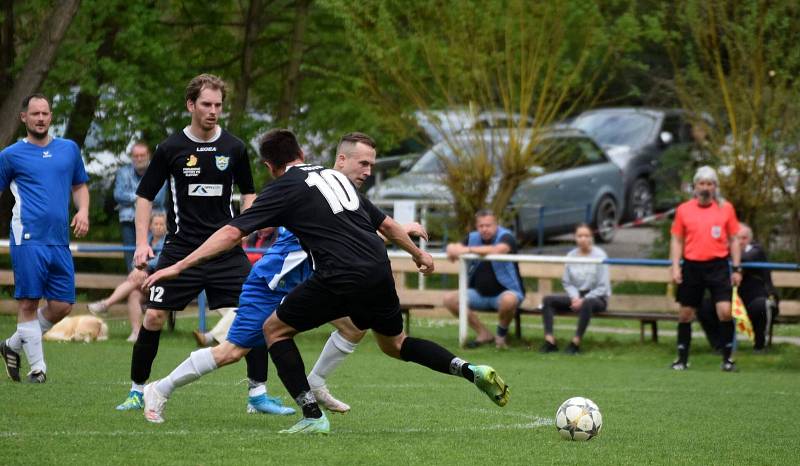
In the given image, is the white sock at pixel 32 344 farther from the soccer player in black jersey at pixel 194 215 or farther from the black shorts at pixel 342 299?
the black shorts at pixel 342 299

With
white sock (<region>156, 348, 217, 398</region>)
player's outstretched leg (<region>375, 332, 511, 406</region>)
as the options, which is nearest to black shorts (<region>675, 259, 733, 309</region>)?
player's outstretched leg (<region>375, 332, 511, 406</region>)

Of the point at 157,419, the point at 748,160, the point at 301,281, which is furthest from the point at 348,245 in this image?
the point at 748,160

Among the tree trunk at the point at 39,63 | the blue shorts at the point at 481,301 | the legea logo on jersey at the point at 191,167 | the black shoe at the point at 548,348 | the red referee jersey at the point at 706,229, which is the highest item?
the tree trunk at the point at 39,63

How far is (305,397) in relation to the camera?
738 cm

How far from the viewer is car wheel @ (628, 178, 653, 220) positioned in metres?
23.0

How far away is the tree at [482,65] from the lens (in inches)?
730

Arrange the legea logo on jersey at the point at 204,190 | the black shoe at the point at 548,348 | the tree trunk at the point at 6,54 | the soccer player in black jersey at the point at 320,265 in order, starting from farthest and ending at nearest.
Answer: the tree trunk at the point at 6,54, the black shoe at the point at 548,348, the legea logo on jersey at the point at 204,190, the soccer player in black jersey at the point at 320,265

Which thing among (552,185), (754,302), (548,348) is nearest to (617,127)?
(552,185)

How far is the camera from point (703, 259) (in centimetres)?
1296

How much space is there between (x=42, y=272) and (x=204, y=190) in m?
1.86

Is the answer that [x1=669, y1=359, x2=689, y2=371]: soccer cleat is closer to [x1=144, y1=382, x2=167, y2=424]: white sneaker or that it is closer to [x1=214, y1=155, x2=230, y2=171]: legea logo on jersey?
[x1=214, y1=155, x2=230, y2=171]: legea logo on jersey

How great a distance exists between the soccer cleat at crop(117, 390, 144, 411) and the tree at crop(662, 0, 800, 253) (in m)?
10.7

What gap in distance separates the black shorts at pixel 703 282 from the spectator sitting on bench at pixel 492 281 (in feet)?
6.57

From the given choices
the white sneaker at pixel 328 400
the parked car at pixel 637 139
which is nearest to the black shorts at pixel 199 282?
the white sneaker at pixel 328 400
